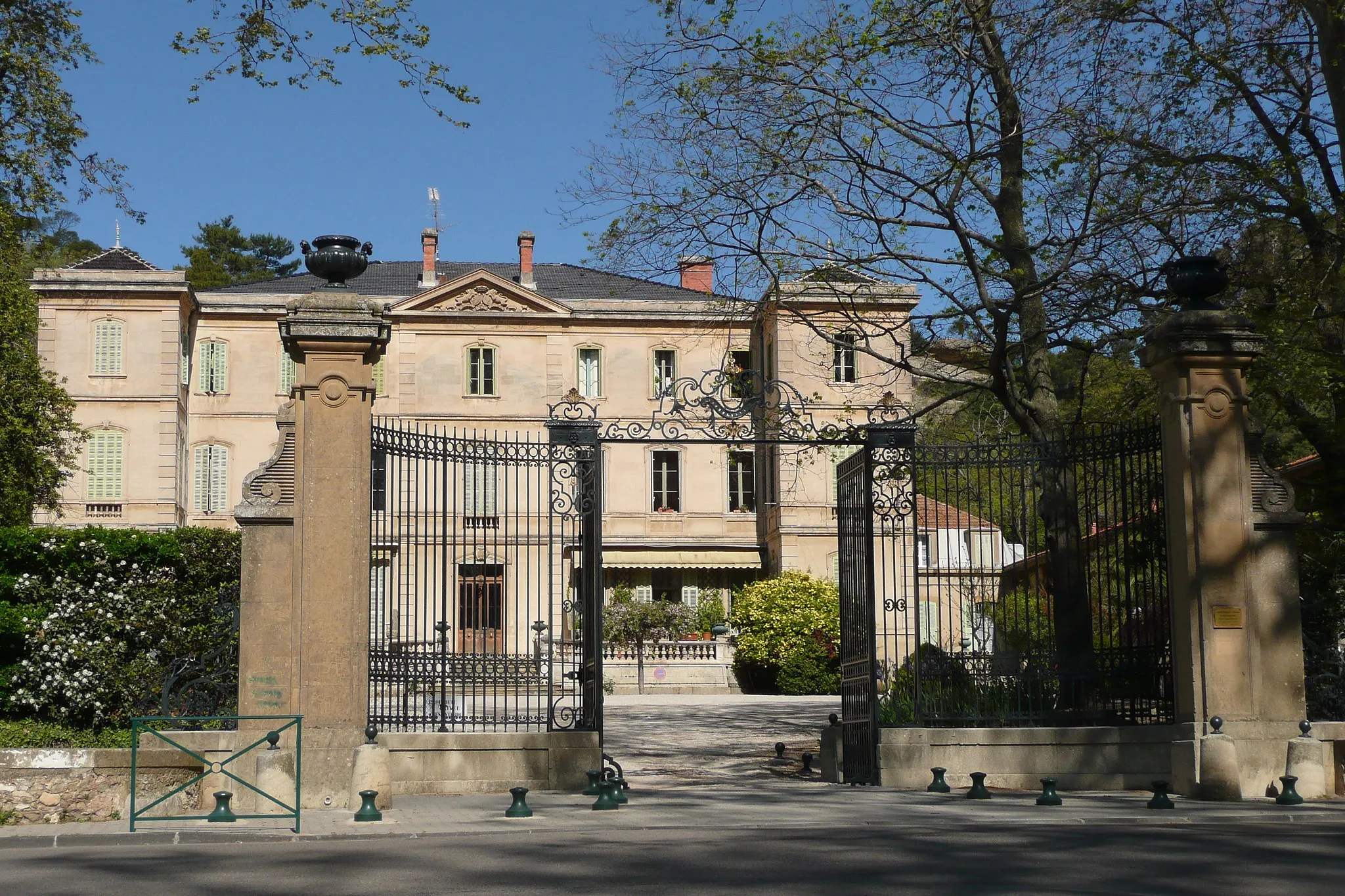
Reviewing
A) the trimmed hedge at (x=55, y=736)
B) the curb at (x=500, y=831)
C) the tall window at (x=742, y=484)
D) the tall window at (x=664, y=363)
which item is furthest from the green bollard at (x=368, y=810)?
the tall window at (x=742, y=484)

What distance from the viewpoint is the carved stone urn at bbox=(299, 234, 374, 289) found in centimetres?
1136

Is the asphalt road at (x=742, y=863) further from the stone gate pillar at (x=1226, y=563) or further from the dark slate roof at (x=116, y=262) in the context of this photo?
the dark slate roof at (x=116, y=262)

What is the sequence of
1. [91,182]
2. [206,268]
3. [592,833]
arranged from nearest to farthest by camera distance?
[592,833] < [91,182] < [206,268]

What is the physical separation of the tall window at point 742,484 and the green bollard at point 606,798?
31363 mm

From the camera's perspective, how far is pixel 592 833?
9.06m

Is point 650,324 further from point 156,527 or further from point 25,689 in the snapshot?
point 25,689

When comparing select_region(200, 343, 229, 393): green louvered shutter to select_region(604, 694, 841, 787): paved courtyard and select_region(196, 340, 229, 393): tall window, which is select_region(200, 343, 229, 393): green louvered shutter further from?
select_region(604, 694, 841, 787): paved courtyard

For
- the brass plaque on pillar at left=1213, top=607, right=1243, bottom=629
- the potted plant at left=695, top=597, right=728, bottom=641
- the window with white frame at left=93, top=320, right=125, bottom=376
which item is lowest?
the potted plant at left=695, top=597, right=728, bottom=641

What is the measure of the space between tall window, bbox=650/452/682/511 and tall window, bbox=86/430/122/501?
15869mm

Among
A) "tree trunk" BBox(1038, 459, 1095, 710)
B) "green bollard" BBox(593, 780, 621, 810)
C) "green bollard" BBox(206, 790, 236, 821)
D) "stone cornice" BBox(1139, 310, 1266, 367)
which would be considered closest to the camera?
"green bollard" BBox(206, 790, 236, 821)

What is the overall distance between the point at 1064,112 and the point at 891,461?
15.6ft

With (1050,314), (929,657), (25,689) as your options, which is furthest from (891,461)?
(25,689)

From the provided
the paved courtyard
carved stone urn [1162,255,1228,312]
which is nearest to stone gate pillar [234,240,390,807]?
the paved courtyard

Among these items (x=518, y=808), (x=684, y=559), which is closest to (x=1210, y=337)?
(x=518, y=808)
